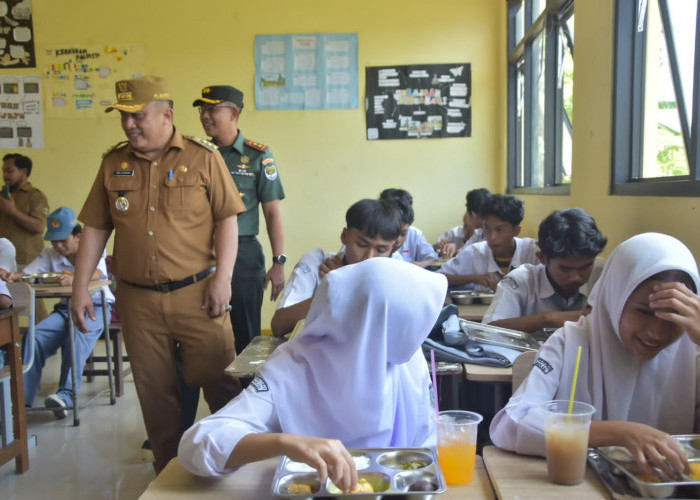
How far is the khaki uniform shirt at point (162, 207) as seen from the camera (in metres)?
2.34

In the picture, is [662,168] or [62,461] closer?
[662,168]

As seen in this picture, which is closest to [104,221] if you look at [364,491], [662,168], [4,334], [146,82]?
[146,82]

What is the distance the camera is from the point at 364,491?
101 cm

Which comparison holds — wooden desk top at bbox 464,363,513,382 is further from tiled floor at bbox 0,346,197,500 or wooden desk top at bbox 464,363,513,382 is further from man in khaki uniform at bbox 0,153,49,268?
man in khaki uniform at bbox 0,153,49,268

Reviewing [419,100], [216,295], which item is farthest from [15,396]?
[419,100]

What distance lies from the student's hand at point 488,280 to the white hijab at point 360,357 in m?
2.07

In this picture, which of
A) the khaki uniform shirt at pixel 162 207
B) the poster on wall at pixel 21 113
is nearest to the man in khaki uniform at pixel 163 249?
the khaki uniform shirt at pixel 162 207

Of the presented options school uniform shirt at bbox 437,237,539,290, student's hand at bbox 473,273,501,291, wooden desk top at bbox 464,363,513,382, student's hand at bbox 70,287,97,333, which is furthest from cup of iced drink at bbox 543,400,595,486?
school uniform shirt at bbox 437,237,539,290

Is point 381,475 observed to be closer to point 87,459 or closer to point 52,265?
point 87,459

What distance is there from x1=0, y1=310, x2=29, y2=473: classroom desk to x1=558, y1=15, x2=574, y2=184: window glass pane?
309cm

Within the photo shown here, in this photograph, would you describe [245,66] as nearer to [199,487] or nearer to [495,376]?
[495,376]

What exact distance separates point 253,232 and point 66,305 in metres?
1.49

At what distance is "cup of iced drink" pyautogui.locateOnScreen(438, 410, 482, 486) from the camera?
44.1 inches

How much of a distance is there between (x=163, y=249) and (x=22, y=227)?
11.0 feet
